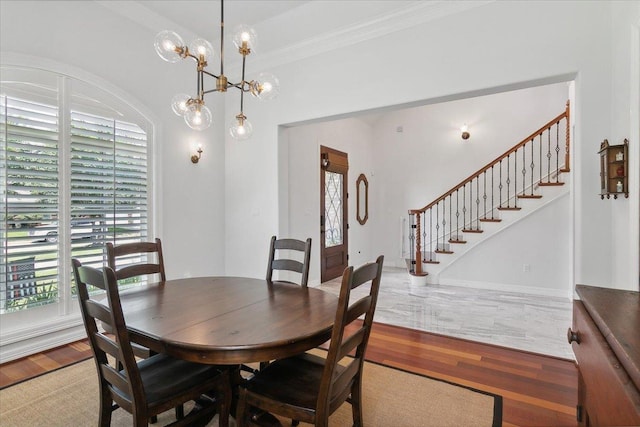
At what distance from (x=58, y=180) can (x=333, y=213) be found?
4107 millimetres

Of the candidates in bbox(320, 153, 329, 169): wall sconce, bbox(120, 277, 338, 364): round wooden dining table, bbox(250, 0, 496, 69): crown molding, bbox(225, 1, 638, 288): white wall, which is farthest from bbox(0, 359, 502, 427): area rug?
bbox(320, 153, 329, 169): wall sconce

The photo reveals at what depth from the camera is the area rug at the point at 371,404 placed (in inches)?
76.4

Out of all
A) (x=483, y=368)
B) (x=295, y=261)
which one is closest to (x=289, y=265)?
(x=295, y=261)

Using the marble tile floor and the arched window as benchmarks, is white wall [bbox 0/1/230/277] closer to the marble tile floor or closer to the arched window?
the arched window

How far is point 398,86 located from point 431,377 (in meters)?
2.66

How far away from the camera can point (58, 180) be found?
2914mm

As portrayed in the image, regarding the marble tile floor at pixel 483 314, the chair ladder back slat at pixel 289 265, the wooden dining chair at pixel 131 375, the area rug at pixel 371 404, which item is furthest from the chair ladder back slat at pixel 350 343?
the marble tile floor at pixel 483 314

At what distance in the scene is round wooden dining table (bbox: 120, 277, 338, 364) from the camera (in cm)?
133

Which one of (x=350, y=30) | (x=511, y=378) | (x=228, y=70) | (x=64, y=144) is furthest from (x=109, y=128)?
(x=511, y=378)

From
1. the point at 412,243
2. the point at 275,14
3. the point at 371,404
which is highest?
the point at 275,14

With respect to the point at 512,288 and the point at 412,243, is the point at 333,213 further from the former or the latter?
the point at 512,288

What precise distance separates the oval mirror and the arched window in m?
4.50

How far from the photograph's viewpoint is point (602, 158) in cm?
223

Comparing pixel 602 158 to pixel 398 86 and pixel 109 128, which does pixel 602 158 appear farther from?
pixel 109 128
